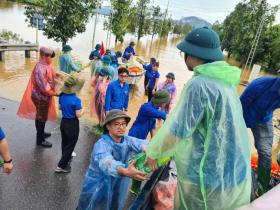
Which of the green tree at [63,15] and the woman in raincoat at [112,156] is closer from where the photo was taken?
the woman in raincoat at [112,156]

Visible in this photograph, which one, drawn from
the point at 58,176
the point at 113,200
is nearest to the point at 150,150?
the point at 113,200

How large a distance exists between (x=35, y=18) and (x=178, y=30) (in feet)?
238

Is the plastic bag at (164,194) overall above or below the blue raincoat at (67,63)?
above

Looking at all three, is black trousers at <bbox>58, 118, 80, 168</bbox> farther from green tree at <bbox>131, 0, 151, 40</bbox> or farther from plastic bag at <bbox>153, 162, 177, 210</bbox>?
green tree at <bbox>131, 0, 151, 40</bbox>

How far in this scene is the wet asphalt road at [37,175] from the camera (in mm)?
3484

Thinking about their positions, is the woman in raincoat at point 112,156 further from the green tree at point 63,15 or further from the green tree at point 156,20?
the green tree at point 156,20

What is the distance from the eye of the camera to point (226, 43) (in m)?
40.2

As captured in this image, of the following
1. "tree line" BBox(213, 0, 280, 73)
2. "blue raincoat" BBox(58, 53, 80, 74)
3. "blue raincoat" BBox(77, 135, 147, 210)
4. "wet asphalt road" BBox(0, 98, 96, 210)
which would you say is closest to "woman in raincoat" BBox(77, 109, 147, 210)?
"blue raincoat" BBox(77, 135, 147, 210)

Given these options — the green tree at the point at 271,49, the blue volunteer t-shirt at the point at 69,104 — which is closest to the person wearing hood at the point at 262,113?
the blue volunteer t-shirt at the point at 69,104

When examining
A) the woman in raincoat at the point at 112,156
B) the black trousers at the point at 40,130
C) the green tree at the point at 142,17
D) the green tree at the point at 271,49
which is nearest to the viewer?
the woman in raincoat at the point at 112,156

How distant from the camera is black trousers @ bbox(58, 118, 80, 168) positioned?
3.99m

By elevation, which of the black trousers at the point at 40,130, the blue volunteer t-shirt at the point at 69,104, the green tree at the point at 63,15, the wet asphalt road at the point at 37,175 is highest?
the green tree at the point at 63,15

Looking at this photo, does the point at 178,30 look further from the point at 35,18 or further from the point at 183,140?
the point at 183,140

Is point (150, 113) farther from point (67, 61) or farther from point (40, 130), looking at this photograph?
point (67, 61)
